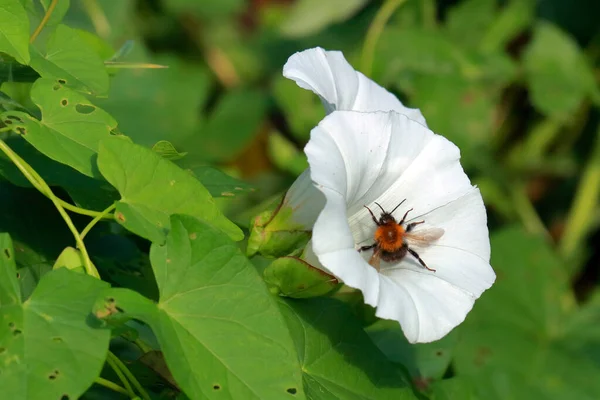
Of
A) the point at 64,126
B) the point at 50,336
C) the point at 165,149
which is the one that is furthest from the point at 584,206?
the point at 50,336

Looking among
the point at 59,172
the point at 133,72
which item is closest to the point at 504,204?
the point at 133,72

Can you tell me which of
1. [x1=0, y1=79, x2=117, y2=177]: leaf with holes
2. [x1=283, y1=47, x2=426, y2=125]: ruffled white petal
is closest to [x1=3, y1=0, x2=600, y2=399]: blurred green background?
[x1=283, y1=47, x2=426, y2=125]: ruffled white petal

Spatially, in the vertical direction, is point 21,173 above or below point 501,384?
above

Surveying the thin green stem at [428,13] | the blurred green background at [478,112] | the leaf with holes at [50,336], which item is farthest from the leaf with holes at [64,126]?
the thin green stem at [428,13]

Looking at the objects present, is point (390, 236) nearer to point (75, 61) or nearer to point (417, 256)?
point (417, 256)

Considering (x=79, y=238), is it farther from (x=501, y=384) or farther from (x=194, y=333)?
(x=501, y=384)
